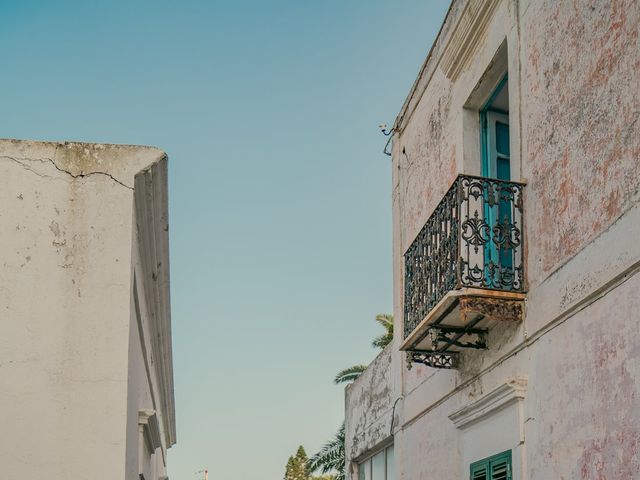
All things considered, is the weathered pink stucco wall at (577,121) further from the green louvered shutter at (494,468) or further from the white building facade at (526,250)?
the green louvered shutter at (494,468)

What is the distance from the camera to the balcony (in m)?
7.65

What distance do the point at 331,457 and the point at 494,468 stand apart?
20365 millimetres

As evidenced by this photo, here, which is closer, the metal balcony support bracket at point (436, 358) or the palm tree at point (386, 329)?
the metal balcony support bracket at point (436, 358)

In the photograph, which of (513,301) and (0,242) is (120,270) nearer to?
(0,242)

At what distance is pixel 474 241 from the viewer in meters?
7.78

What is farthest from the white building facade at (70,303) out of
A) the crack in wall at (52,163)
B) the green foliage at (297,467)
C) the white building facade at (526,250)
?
the green foliage at (297,467)

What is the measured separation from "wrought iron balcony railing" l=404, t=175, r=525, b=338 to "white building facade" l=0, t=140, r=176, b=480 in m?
2.50

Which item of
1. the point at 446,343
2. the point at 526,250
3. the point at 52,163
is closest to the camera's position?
the point at 52,163

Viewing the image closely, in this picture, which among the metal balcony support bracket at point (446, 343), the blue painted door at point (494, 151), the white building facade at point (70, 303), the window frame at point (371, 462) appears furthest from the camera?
the window frame at point (371, 462)

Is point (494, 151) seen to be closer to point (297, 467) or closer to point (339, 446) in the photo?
point (339, 446)

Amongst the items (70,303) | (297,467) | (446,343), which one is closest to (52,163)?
(70,303)

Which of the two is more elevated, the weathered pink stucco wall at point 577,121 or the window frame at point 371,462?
the weathered pink stucco wall at point 577,121

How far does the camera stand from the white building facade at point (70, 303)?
19.8 ft

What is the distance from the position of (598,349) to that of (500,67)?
3.55m
